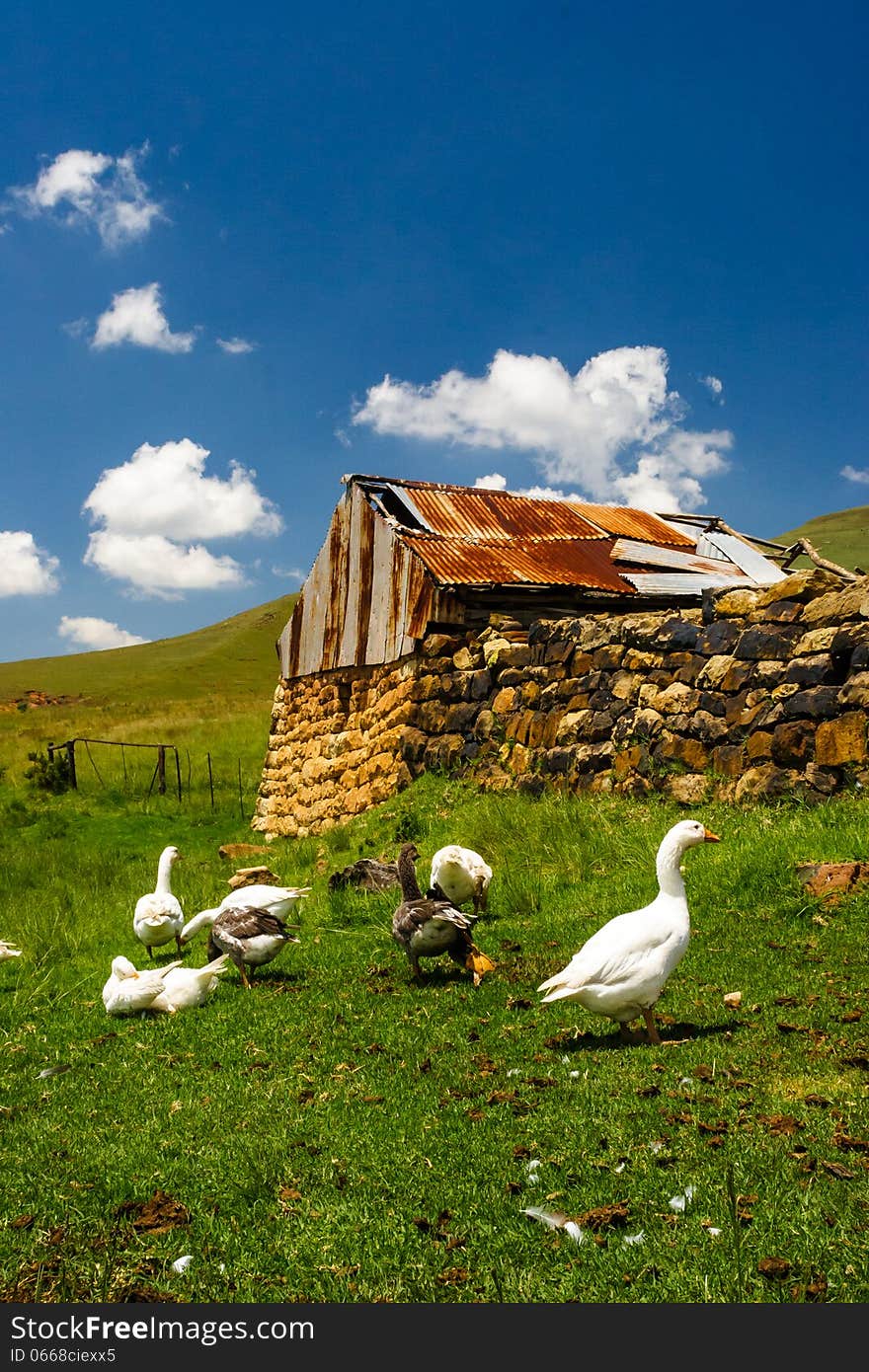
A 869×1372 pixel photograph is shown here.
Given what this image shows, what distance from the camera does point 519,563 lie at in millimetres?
18438

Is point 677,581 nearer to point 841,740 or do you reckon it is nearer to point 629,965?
point 841,740

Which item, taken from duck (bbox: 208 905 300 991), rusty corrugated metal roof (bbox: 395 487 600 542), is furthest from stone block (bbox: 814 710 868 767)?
rusty corrugated metal roof (bbox: 395 487 600 542)

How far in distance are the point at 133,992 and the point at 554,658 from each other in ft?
28.1

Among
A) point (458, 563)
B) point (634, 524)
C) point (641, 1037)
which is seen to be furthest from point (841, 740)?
point (634, 524)

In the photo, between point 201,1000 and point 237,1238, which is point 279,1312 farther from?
point 201,1000

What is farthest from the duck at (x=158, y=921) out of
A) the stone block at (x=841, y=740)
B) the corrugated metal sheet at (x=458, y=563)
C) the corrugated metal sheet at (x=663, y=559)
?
the corrugated metal sheet at (x=663, y=559)

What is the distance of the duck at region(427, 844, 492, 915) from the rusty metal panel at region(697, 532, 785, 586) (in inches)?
522

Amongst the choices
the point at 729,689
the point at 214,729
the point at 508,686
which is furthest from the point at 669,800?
the point at 214,729

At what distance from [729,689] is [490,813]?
3.73 meters

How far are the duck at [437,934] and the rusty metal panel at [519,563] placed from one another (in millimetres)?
9742

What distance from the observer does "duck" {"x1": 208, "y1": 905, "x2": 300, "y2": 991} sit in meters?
8.38

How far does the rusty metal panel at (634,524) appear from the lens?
72.9ft

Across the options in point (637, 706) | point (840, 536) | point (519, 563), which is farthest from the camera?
point (840, 536)

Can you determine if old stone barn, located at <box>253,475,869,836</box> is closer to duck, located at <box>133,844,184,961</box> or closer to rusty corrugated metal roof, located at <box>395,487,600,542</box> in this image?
rusty corrugated metal roof, located at <box>395,487,600,542</box>
